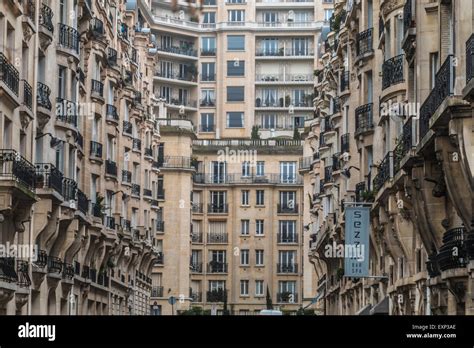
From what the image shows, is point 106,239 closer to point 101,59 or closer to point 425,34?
point 101,59

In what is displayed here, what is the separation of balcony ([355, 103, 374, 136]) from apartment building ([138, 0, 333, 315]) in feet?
142

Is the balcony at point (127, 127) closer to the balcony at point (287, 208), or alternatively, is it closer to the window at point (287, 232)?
the window at point (287, 232)

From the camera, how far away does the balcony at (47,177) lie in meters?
51.4

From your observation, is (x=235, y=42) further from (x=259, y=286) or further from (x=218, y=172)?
(x=259, y=286)

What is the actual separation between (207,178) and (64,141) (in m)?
74.6

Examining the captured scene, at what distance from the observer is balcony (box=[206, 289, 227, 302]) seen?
127000 millimetres

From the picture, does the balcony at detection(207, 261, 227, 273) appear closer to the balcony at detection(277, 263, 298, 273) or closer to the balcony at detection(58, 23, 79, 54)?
the balcony at detection(277, 263, 298, 273)

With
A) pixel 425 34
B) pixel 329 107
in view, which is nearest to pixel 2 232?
pixel 425 34

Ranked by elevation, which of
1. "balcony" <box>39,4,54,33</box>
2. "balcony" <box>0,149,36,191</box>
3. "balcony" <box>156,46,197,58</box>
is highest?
A: "balcony" <box>156,46,197,58</box>

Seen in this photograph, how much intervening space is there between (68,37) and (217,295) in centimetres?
7250

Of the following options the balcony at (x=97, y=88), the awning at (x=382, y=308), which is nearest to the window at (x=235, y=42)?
the balcony at (x=97, y=88)

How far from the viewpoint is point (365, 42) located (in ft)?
200

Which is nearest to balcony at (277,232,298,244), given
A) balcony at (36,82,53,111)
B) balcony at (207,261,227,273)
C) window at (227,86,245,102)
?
balcony at (207,261,227,273)
